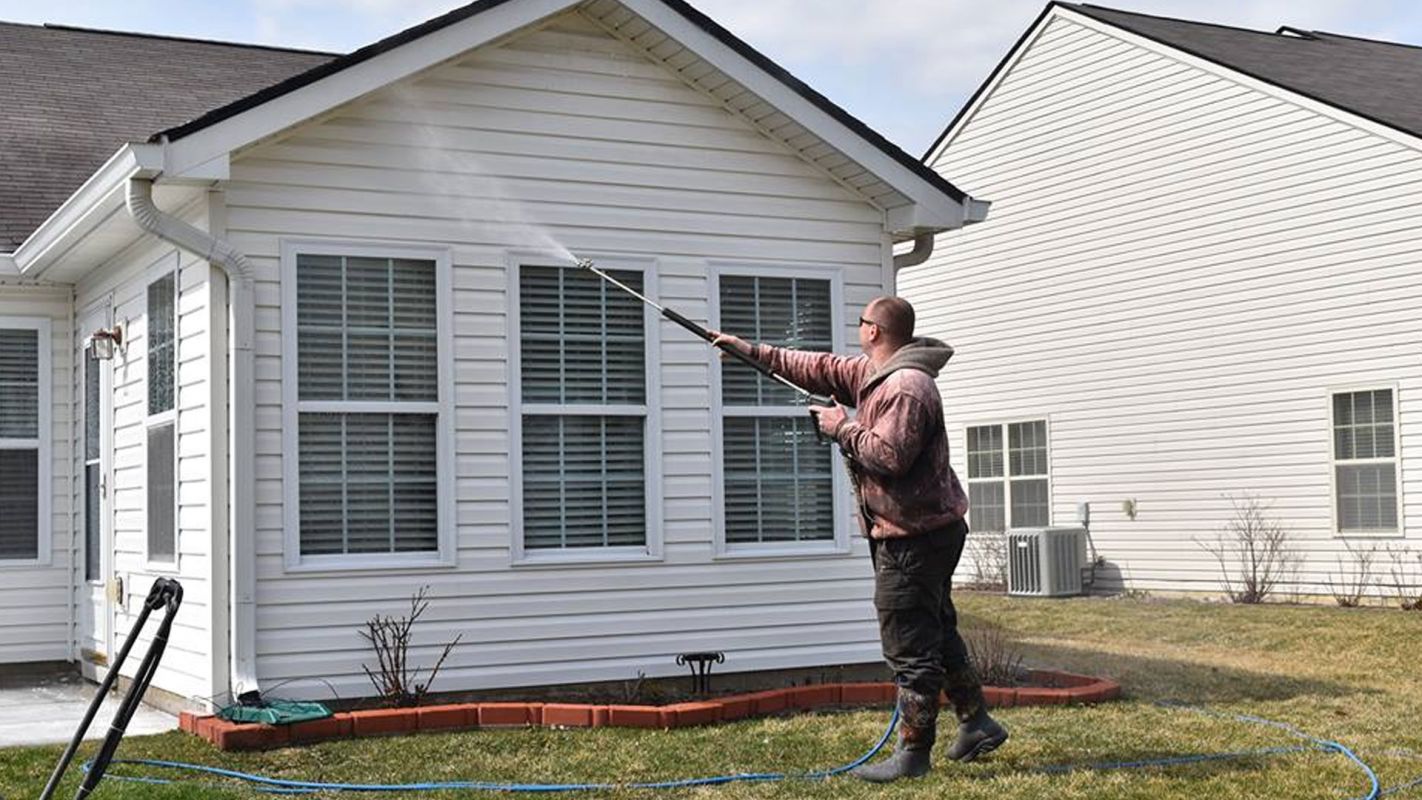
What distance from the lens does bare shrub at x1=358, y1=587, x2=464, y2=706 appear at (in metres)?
8.62

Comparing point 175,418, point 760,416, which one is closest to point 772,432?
point 760,416

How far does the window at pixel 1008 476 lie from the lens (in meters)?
20.3

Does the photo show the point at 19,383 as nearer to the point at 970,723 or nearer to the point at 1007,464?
the point at 970,723

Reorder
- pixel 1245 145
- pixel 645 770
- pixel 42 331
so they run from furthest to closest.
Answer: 1. pixel 1245 145
2. pixel 42 331
3. pixel 645 770

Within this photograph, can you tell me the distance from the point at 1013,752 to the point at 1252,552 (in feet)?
36.6

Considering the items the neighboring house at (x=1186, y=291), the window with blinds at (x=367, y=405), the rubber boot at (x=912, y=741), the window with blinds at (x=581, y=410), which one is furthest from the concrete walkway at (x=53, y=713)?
the neighboring house at (x=1186, y=291)

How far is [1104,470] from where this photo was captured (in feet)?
63.7

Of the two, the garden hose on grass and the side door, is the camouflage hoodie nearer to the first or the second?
the garden hose on grass

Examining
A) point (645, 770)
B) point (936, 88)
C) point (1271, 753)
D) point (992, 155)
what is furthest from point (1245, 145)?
point (645, 770)

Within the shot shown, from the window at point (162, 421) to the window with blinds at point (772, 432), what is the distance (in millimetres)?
3024

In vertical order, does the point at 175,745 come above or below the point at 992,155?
below

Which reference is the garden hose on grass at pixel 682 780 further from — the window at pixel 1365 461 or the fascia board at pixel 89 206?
the window at pixel 1365 461

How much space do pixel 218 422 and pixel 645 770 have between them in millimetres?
2914

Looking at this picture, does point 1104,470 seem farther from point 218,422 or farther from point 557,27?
point 218,422
